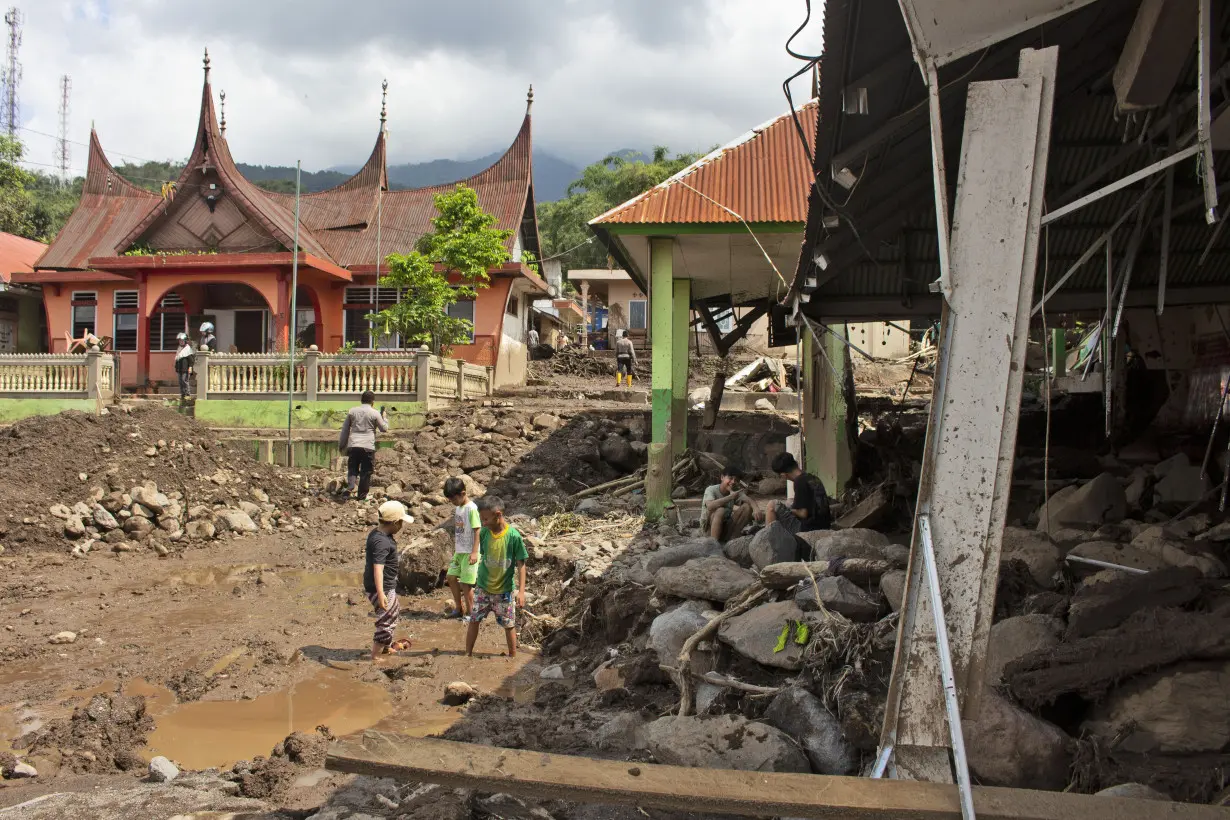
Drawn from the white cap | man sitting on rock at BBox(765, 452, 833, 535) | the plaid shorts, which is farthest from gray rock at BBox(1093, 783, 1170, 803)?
the white cap

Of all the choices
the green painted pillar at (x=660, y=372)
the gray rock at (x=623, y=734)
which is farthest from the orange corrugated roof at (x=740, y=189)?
the gray rock at (x=623, y=734)

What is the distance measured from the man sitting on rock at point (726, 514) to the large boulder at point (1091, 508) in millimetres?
2916

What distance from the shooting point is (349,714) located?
6.20 meters

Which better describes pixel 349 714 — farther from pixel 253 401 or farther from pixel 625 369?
pixel 625 369

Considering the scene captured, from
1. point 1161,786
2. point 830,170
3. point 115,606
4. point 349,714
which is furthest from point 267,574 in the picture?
point 1161,786

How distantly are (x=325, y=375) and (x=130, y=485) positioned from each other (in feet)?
14.1

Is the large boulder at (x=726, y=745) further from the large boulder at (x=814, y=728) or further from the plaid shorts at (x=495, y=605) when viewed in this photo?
the plaid shorts at (x=495, y=605)

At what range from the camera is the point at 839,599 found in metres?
4.96

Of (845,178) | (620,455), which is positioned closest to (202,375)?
(620,455)

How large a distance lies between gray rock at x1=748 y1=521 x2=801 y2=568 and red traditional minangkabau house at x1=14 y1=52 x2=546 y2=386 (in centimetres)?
1477

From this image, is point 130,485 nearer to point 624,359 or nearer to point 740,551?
point 740,551

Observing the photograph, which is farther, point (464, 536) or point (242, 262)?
point (242, 262)

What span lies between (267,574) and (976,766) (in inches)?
365

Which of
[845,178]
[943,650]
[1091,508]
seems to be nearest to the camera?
[943,650]
